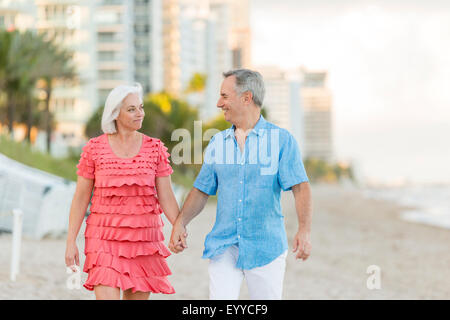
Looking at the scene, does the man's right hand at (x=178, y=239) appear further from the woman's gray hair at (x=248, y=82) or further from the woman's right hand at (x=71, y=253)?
the woman's gray hair at (x=248, y=82)

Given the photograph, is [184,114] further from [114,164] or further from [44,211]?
[114,164]

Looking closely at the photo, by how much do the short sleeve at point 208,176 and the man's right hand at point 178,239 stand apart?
25cm

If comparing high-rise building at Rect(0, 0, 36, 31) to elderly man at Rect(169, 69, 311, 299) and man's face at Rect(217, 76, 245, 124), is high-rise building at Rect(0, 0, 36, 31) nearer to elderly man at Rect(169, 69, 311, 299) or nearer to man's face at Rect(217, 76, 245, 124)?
man's face at Rect(217, 76, 245, 124)

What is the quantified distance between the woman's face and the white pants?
0.89 metres

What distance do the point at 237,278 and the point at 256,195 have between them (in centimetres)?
45

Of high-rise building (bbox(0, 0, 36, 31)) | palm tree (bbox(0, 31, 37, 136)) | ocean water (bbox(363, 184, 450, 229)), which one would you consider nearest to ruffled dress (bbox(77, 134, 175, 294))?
ocean water (bbox(363, 184, 450, 229))

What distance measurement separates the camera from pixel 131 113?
3621mm

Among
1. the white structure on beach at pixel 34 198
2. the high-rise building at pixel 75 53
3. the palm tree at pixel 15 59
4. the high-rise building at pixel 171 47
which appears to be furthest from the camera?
the high-rise building at pixel 171 47

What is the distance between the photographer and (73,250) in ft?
11.7

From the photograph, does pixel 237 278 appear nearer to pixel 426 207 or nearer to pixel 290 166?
pixel 290 166

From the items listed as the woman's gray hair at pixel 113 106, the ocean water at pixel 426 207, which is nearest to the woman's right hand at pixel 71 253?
the woman's gray hair at pixel 113 106

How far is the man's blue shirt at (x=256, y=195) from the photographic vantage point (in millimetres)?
3348

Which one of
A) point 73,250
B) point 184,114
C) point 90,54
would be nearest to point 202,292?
point 73,250

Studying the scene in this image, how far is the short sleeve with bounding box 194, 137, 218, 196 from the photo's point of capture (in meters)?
3.56
